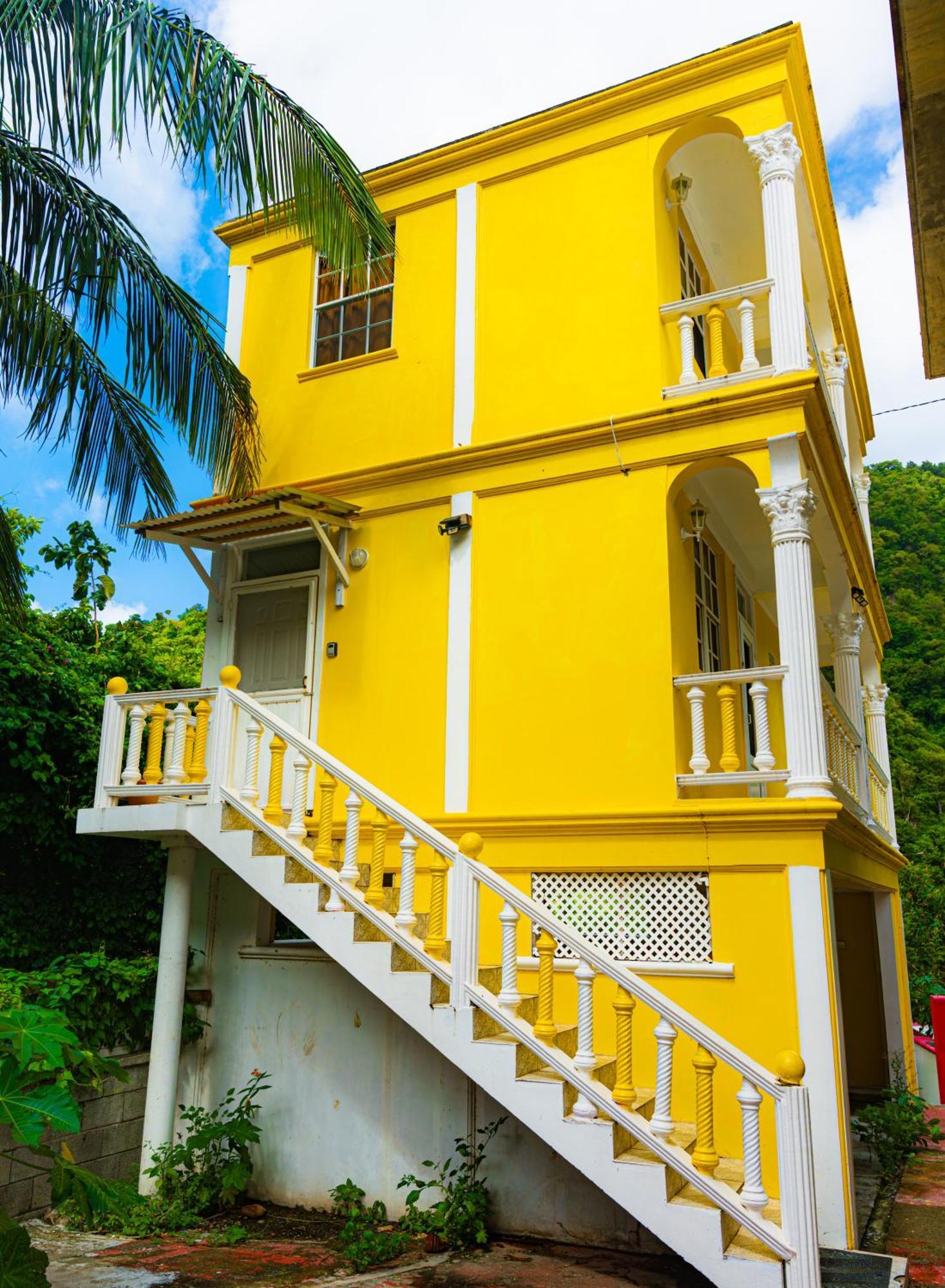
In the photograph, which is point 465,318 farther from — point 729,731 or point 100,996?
point 100,996

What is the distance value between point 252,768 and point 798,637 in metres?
3.98

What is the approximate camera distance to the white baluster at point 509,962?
5.95 metres

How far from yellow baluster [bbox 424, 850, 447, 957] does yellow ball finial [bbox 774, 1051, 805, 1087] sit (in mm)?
2143

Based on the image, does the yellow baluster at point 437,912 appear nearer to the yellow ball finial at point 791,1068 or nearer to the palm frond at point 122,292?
the yellow ball finial at point 791,1068

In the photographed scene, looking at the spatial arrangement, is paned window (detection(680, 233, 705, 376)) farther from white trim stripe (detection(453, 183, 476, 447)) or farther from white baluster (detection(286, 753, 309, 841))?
white baluster (detection(286, 753, 309, 841))

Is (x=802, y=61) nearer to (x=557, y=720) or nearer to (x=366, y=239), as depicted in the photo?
(x=366, y=239)

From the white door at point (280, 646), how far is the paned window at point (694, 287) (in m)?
4.25

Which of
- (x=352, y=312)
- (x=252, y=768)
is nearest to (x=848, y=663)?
(x=352, y=312)

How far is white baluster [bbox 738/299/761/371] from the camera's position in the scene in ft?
25.0

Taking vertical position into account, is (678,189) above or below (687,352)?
above

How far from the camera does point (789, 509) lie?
7.20 m

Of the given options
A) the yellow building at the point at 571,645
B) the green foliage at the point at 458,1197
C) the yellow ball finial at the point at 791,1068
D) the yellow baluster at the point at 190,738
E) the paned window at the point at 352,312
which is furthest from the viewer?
the paned window at the point at 352,312

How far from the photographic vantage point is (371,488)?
901 centimetres

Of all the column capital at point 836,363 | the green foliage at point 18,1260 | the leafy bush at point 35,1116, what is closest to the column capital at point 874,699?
the column capital at point 836,363
